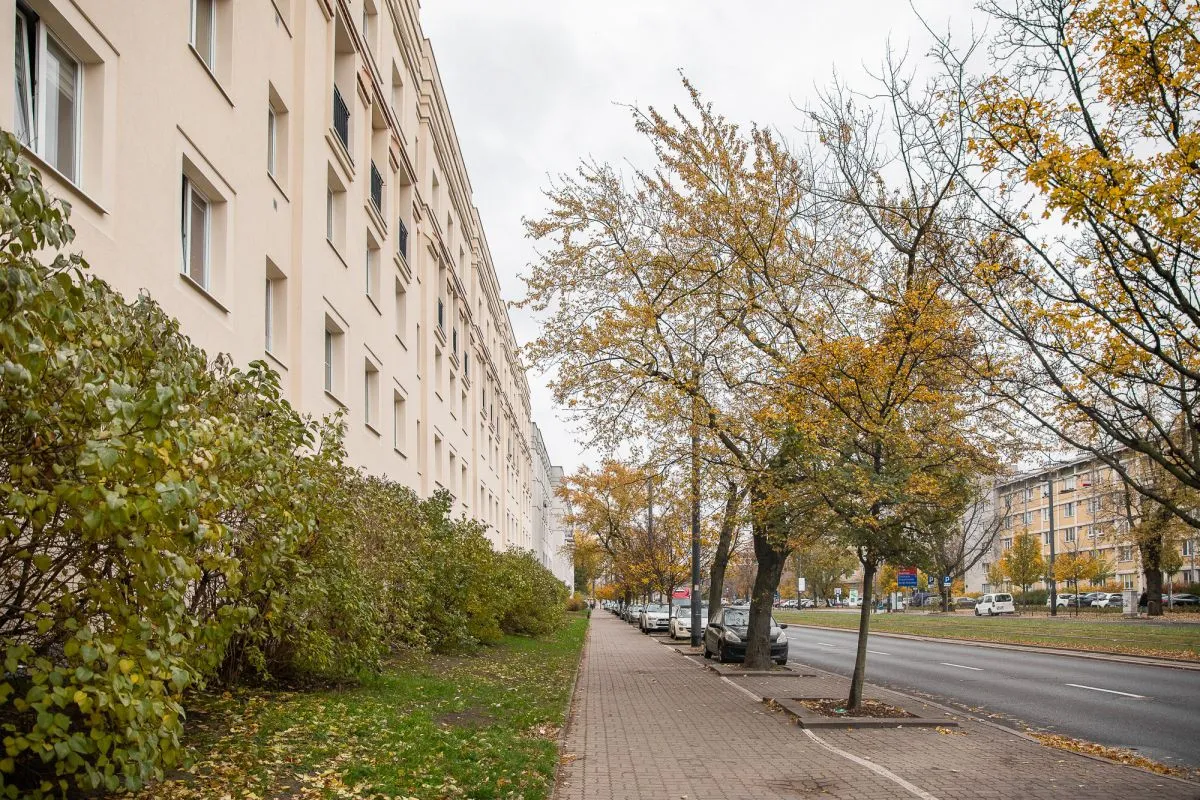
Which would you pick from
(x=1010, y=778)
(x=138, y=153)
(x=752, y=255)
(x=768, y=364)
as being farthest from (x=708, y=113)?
(x=1010, y=778)

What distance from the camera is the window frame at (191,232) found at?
10.6 m

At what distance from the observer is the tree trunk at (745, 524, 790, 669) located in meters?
18.2

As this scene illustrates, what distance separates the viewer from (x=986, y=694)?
1644 cm

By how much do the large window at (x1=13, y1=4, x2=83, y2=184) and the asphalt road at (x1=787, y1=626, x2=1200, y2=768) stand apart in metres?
12.1

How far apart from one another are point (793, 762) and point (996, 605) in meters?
62.1

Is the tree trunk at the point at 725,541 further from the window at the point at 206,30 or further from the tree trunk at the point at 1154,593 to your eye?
the tree trunk at the point at 1154,593

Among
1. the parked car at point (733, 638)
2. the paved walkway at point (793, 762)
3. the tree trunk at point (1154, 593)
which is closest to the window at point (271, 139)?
the paved walkway at point (793, 762)

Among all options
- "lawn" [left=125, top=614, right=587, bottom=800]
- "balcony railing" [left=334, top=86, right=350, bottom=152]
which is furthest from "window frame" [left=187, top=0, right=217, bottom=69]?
"lawn" [left=125, top=614, right=587, bottom=800]

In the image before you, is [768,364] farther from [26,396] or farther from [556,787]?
[26,396]

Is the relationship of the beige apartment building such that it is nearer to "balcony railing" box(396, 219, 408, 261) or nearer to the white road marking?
"balcony railing" box(396, 219, 408, 261)

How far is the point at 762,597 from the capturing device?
61.7 ft

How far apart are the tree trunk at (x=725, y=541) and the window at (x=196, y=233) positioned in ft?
32.8

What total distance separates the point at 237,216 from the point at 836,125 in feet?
26.8

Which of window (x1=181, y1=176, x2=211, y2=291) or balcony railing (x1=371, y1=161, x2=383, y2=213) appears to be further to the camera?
balcony railing (x1=371, y1=161, x2=383, y2=213)
